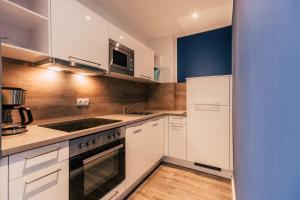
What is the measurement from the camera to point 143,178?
2.11 metres

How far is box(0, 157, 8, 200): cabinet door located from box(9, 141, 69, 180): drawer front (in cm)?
2

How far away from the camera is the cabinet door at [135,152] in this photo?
1710 mm

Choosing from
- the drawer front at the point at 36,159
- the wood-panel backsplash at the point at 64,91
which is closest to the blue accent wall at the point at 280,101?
the drawer front at the point at 36,159

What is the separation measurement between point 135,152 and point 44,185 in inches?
40.3

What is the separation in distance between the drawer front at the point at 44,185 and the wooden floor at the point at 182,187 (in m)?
0.99

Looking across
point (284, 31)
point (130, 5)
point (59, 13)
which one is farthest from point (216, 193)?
point (130, 5)

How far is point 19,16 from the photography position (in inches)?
46.4

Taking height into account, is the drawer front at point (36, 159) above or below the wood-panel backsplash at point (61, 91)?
below

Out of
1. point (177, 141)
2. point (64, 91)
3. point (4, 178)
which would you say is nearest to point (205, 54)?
point (177, 141)

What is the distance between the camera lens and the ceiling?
2049mm

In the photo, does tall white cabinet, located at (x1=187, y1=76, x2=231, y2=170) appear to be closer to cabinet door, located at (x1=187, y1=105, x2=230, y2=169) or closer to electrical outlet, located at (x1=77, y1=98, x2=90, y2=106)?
cabinet door, located at (x1=187, y1=105, x2=230, y2=169)

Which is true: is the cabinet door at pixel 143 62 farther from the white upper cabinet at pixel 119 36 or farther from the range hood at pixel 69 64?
the range hood at pixel 69 64

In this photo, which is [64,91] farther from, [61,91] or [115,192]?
[115,192]

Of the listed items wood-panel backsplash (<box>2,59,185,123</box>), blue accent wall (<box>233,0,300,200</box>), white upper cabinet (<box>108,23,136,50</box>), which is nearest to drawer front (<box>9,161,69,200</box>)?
wood-panel backsplash (<box>2,59,185,123</box>)
